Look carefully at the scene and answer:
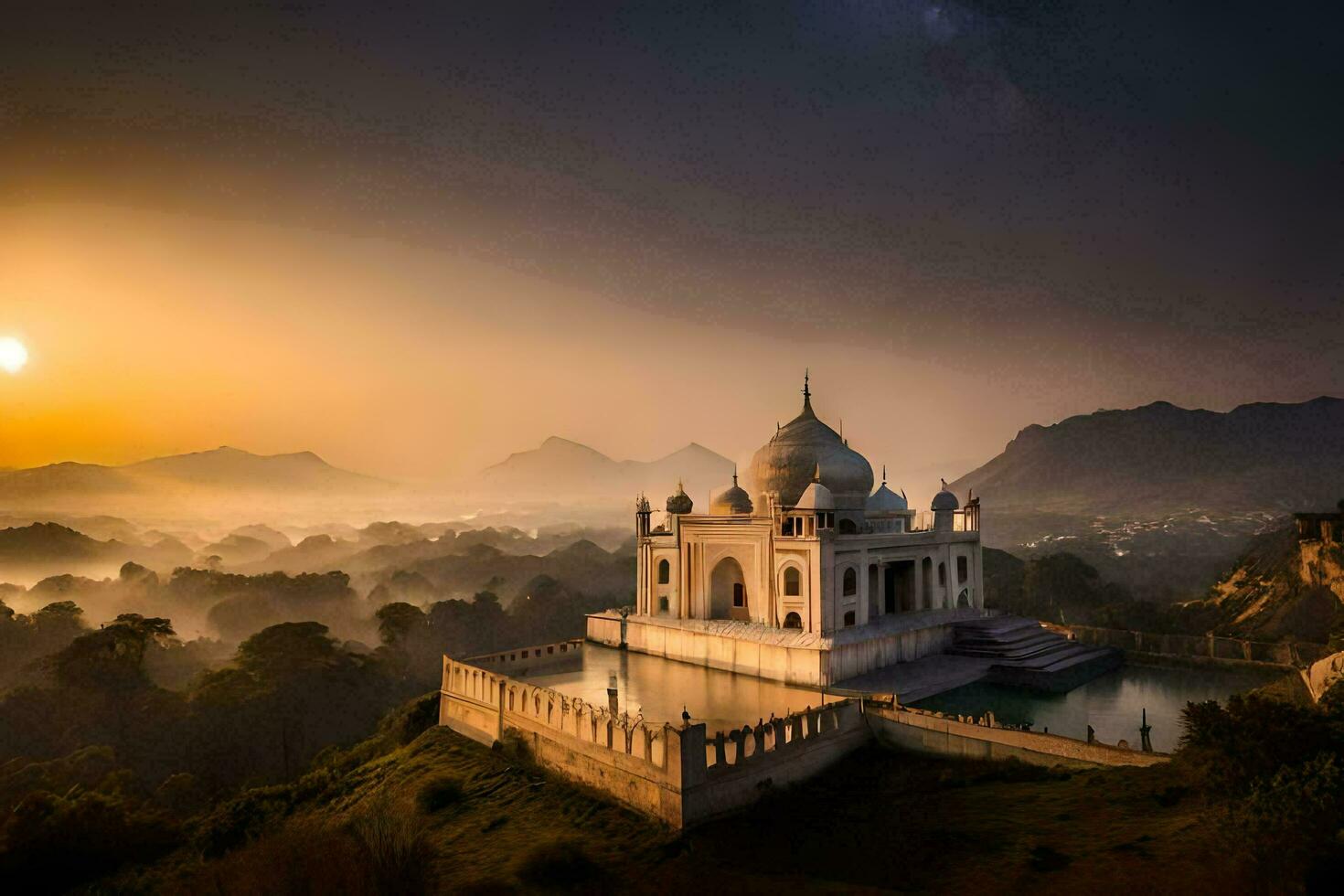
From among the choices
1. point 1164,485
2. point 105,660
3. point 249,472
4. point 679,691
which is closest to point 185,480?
point 249,472

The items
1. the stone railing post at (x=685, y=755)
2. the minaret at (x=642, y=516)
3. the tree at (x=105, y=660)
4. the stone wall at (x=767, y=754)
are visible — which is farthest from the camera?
the tree at (x=105, y=660)

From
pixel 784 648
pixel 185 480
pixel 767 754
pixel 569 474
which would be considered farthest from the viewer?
pixel 569 474

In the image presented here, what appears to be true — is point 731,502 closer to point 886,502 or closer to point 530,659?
point 886,502

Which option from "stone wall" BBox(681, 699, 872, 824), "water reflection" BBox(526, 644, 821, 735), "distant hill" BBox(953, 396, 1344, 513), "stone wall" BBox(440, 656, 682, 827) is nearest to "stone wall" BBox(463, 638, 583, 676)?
"water reflection" BBox(526, 644, 821, 735)

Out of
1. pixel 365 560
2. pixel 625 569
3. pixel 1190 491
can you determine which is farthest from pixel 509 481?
pixel 1190 491

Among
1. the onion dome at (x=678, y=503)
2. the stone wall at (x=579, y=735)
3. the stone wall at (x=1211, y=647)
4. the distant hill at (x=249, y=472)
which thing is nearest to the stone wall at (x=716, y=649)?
the onion dome at (x=678, y=503)

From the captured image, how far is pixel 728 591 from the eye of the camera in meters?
28.1

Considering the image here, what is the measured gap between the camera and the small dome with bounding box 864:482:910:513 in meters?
30.8

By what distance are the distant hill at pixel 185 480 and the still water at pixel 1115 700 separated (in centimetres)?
6325

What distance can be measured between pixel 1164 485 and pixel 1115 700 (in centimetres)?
9315

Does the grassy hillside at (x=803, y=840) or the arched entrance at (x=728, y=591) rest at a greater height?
the arched entrance at (x=728, y=591)

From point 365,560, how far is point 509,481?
51244mm

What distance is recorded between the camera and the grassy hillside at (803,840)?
10688 millimetres

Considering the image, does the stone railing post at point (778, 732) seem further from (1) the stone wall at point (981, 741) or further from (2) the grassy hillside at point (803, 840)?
(1) the stone wall at point (981, 741)
